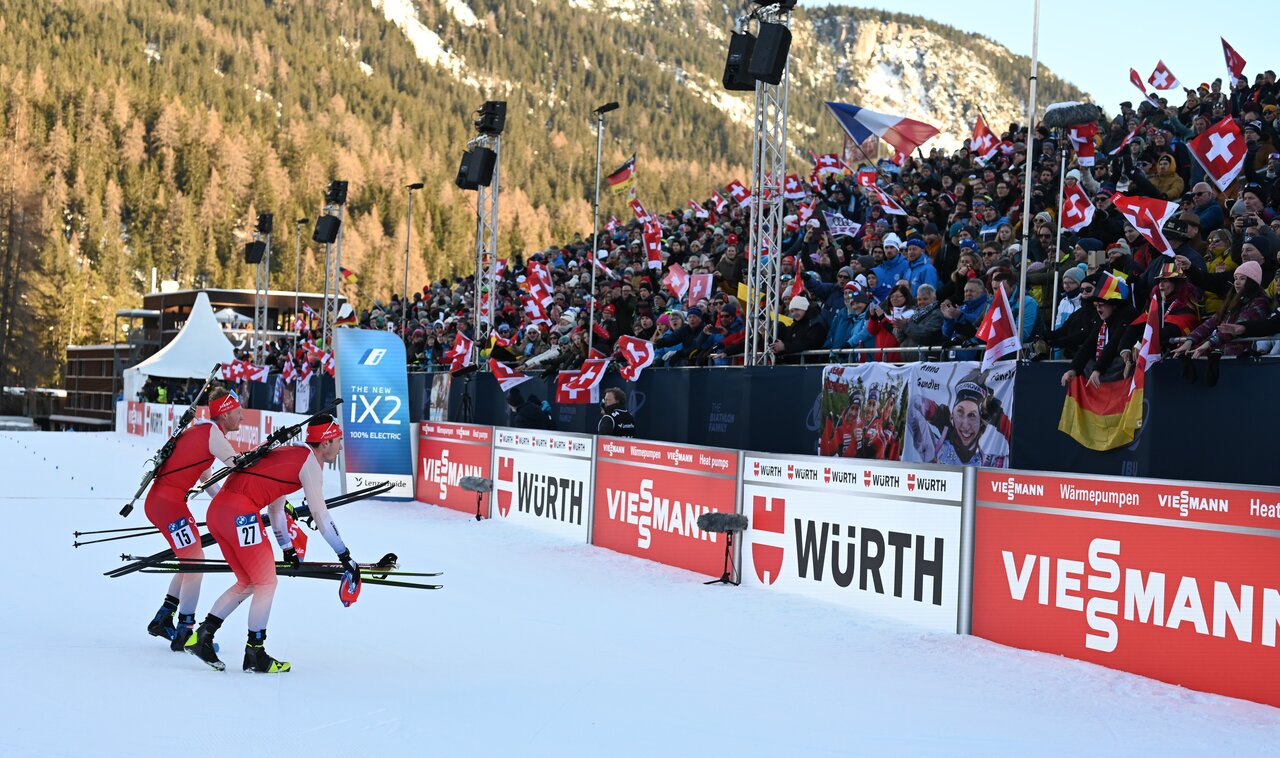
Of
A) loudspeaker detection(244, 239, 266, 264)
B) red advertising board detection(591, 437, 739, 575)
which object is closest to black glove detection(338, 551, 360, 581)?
red advertising board detection(591, 437, 739, 575)

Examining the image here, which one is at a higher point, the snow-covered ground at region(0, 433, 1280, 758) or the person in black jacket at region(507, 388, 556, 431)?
the person in black jacket at region(507, 388, 556, 431)

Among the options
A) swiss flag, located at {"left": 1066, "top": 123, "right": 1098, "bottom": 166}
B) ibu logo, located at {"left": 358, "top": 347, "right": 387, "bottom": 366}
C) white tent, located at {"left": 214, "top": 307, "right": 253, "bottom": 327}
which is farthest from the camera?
white tent, located at {"left": 214, "top": 307, "right": 253, "bottom": 327}

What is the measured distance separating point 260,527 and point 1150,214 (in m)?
7.78

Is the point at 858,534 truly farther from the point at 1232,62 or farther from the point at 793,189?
the point at 793,189

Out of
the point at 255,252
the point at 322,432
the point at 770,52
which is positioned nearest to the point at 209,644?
the point at 322,432

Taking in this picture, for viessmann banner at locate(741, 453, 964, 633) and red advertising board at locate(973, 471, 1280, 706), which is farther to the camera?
viessmann banner at locate(741, 453, 964, 633)

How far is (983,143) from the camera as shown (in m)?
21.5

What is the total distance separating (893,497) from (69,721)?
6591 mm

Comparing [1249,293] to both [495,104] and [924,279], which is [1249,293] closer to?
[924,279]

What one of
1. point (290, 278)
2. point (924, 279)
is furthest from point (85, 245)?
point (924, 279)

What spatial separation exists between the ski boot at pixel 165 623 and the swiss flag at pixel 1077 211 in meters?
9.58

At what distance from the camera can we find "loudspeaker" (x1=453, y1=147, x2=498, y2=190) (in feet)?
79.6

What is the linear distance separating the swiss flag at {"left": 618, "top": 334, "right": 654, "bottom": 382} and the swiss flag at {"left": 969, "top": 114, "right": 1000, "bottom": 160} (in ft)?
22.9

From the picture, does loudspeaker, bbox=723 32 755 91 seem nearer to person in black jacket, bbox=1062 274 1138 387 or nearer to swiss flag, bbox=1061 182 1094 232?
swiss flag, bbox=1061 182 1094 232
